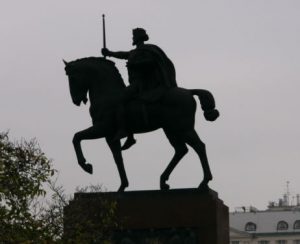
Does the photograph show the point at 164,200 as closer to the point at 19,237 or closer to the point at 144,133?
the point at 144,133

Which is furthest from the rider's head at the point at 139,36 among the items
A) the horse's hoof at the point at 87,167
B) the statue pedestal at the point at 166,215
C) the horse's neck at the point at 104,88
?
the statue pedestal at the point at 166,215

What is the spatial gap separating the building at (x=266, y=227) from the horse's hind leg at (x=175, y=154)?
85.2 m

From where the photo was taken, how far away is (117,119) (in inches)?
664

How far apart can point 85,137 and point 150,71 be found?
1.48 meters

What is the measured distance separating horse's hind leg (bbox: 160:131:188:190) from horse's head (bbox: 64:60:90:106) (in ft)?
5.09

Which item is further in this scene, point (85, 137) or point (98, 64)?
point (98, 64)

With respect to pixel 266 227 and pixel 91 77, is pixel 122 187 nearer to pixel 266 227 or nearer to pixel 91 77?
pixel 91 77

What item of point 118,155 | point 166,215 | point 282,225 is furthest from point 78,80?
point 282,225

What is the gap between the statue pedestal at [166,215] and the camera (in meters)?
16.4

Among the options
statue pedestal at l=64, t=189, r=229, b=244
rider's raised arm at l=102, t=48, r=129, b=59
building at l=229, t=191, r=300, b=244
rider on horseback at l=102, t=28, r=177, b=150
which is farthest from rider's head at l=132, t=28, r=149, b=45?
building at l=229, t=191, r=300, b=244

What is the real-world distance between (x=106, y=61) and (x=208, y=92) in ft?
5.66

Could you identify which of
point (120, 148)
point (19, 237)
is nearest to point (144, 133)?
A: point (120, 148)

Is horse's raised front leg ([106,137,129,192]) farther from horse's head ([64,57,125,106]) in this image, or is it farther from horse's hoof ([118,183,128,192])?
horse's head ([64,57,125,106])

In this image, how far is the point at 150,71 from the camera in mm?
17078
